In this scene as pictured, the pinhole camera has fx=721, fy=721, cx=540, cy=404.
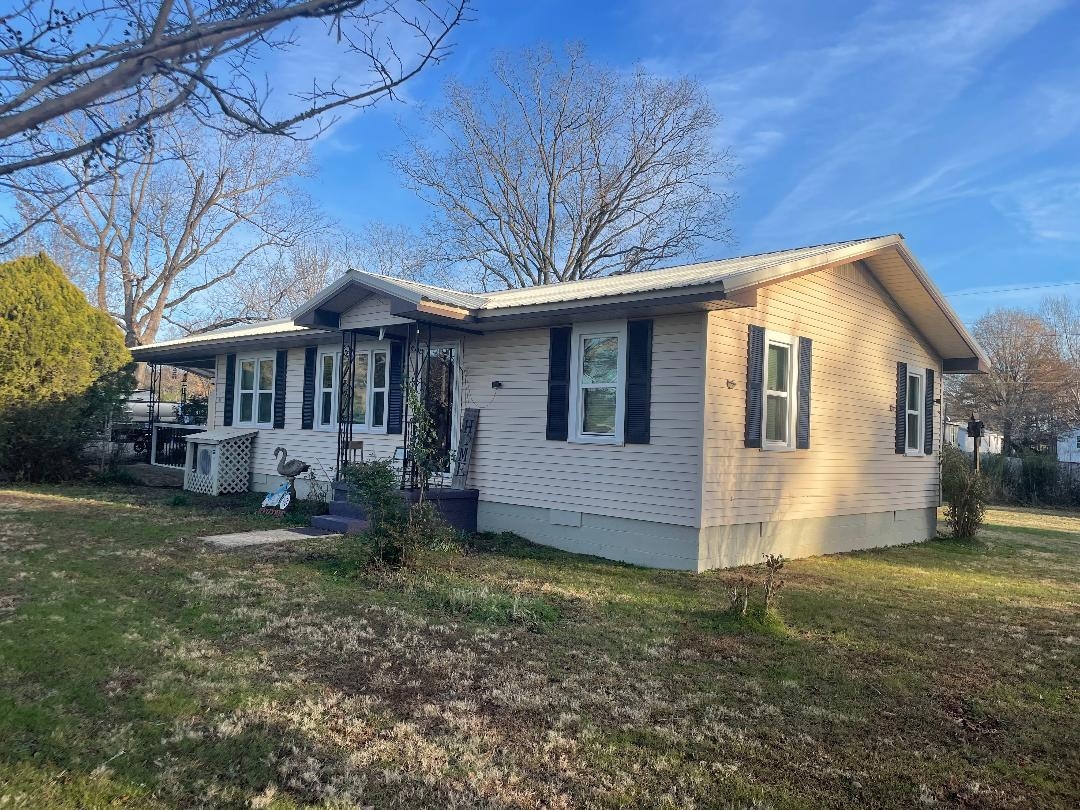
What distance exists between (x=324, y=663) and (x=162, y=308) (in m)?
30.8

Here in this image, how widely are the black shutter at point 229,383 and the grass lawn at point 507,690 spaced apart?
7536 millimetres

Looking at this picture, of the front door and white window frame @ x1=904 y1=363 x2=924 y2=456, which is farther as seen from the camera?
white window frame @ x1=904 y1=363 x2=924 y2=456

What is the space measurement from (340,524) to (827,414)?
6.83 meters

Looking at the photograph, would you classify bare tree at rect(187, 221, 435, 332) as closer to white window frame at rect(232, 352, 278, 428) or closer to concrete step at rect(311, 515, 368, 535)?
white window frame at rect(232, 352, 278, 428)

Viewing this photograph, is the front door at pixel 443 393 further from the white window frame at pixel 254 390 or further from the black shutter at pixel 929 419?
the black shutter at pixel 929 419

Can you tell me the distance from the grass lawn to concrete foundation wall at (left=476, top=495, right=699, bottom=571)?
596mm

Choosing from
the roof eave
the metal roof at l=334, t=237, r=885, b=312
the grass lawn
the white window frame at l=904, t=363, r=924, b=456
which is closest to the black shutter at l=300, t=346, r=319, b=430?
the metal roof at l=334, t=237, r=885, b=312

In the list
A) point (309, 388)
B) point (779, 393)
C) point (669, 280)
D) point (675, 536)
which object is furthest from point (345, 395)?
point (779, 393)

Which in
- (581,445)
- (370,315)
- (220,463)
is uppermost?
(370,315)

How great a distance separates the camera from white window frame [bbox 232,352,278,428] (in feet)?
45.9

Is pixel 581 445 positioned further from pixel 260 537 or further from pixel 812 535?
pixel 260 537

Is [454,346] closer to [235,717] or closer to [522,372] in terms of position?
[522,372]

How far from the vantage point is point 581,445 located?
8.86 meters

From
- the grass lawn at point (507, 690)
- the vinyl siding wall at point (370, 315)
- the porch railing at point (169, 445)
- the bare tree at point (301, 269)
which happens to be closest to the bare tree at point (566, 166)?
the bare tree at point (301, 269)
